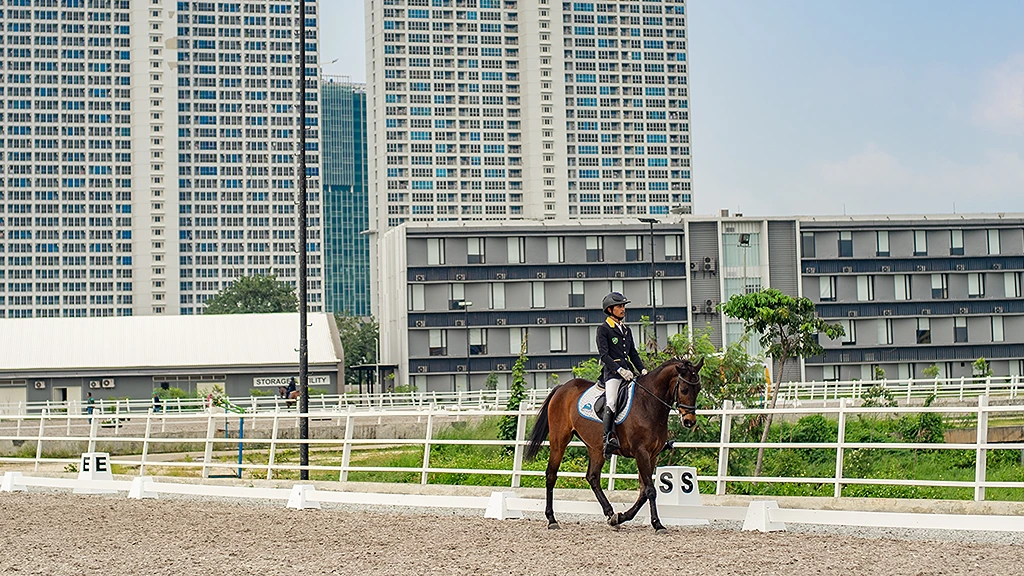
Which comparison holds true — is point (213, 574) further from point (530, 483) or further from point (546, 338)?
Answer: point (546, 338)

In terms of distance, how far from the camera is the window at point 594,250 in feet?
285

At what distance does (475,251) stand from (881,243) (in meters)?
28.2

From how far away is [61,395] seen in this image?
76875 millimetres

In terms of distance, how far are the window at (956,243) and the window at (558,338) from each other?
90.2 ft

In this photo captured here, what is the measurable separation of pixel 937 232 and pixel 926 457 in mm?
57045

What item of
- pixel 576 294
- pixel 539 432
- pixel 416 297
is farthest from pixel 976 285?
pixel 539 432

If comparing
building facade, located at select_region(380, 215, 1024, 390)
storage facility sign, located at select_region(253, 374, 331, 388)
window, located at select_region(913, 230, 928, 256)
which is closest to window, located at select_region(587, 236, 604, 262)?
building facade, located at select_region(380, 215, 1024, 390)

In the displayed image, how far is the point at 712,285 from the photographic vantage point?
8738 centimetres

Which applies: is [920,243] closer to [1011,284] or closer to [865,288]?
[865,288]

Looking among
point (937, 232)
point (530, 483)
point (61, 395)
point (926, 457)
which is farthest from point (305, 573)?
point (937, 232)

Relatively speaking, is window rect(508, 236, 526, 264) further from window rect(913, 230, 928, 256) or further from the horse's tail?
the horse's tail

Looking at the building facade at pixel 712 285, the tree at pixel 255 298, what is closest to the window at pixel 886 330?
the building facade at pixel 712 285

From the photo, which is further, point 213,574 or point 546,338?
point 546,338

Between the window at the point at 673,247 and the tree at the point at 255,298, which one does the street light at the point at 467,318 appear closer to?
the window at the point at 673,247
